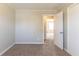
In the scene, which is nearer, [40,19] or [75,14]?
[75,14]

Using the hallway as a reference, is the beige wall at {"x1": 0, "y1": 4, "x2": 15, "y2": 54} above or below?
above

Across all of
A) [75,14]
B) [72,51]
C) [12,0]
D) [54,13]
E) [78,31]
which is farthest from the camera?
[54,13]

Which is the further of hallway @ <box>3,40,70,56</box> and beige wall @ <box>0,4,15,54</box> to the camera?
hallway @ <box>3,40,70,56</box>

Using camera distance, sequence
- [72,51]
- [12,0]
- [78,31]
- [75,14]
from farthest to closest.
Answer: [72,51] < [75,14] < [78,31] < [12,0]

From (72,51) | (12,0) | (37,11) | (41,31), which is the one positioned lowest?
(72,51)

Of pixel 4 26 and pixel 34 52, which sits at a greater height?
pixel 4 26

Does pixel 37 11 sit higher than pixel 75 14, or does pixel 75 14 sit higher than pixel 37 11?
pixel 37 11

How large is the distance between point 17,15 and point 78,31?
15.6 ft

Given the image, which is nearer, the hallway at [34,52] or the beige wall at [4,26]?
the beige wall at [4,26]

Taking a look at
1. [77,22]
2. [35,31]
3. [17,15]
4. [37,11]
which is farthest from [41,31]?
[77,22]

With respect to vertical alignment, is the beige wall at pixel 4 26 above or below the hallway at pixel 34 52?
above

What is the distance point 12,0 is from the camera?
223 centimetres

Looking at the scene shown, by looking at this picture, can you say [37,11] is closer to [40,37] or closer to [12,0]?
[40,37]

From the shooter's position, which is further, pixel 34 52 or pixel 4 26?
pixel 34 52
